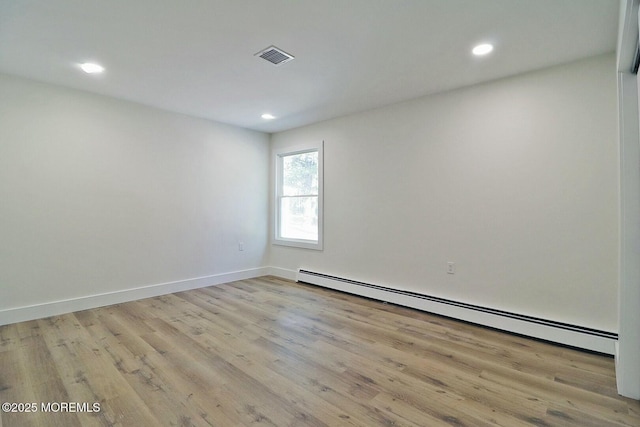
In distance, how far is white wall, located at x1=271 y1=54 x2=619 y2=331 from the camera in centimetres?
255

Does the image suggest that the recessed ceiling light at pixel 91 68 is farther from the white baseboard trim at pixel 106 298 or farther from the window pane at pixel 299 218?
the window pane at pixel 299 218

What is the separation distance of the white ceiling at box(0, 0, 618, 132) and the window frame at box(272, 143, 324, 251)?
132 cm

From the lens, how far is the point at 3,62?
275 cm

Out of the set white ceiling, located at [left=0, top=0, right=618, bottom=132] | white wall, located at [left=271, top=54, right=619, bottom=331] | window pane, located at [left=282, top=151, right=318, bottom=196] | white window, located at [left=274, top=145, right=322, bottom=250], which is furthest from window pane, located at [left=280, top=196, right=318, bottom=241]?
white ceiling, located at [left=0, top=0, right=618, bottom=132]

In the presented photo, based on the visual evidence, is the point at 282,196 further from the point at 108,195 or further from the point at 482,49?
the point at 482,49

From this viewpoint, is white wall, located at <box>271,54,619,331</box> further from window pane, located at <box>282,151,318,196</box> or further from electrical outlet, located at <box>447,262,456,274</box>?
window pane, located at <box>282,151,318,196</box>

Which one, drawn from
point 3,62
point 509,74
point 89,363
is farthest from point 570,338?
point 3,62

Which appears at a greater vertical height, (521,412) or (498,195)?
(498,195)

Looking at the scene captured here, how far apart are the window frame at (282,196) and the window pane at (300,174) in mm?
73

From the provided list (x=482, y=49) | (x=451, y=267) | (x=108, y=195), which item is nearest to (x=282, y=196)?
(x=108, y=195)

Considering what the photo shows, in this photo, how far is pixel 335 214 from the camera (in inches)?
175

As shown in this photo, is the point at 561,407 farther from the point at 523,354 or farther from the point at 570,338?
the point at 570,338

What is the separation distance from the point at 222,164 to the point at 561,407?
15.2 ft

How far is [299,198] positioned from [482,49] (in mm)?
3302
